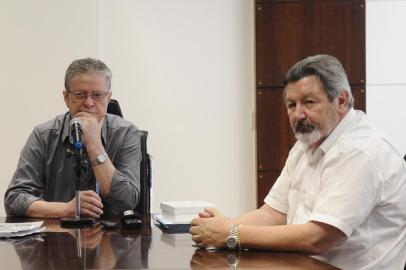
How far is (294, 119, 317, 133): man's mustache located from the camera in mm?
2007

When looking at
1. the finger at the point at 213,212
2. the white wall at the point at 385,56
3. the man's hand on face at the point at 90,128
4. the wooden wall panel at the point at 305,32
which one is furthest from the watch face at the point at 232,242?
the white wall at the point at 385,56

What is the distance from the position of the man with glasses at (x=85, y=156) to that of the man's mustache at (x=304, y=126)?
972 mm

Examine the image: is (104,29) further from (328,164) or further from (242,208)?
(328,164)

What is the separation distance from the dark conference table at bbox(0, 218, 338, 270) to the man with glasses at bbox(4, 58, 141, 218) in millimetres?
541

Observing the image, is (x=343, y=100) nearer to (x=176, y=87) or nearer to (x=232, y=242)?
(x=232, y=242)

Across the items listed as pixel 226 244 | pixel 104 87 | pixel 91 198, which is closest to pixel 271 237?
pixel 226 244

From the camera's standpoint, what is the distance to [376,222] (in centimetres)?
189

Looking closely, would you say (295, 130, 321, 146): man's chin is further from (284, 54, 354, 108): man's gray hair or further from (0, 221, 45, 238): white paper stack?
(0, 221, 45, 238): white paper stack

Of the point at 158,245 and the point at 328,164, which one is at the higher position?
the point at 328,164

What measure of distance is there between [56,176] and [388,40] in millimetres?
2625

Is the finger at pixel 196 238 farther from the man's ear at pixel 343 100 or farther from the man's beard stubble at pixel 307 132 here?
the man's ear at pixel 343 100

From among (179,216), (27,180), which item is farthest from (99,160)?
(179,216)

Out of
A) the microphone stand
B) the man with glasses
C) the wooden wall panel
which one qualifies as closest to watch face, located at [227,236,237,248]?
the microphone stand

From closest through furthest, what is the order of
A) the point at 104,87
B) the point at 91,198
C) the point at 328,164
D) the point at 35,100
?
the point at 328,164 < the point at 91,198 < the point at 104,87 < the point at 35,100
